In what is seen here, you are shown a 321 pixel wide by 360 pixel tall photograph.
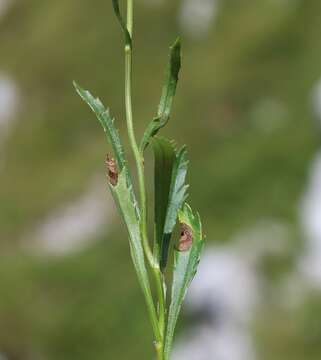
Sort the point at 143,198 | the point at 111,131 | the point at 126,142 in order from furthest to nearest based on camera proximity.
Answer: the point at 126,142 → the point at 111,131 → the point at 143,198

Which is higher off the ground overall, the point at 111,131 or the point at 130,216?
the point at 111,131

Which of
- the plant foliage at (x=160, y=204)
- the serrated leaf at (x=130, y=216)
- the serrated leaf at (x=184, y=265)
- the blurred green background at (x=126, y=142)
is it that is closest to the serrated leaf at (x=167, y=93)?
the plant foliage at (x=160, y=204)

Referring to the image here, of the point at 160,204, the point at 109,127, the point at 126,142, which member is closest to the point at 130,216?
the point at 160,204

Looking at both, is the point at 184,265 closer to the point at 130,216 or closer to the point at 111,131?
the point at 130,216

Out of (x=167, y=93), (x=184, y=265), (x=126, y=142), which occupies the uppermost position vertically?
(x=126, y=142)

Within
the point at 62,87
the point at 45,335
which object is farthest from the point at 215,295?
the point at 62,87

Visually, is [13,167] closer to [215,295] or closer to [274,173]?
[274,173]

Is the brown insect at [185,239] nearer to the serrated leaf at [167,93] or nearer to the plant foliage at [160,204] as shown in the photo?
the plant foliage at [160,204]
